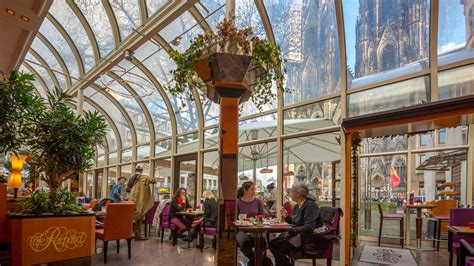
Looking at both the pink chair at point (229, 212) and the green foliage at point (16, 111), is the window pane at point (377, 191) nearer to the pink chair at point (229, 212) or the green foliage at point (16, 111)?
the pink chair at point (229, 212)

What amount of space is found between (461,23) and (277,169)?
4.00 metres

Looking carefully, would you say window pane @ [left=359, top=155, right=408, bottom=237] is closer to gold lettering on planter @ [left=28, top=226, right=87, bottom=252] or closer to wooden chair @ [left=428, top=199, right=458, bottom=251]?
wooden chair @ [left=428, top=199, right=458, bottom=251]

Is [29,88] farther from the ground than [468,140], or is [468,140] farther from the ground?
[29,88]

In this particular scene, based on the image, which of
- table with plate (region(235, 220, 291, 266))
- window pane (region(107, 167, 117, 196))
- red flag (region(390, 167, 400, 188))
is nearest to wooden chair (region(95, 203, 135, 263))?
table with plate (region(235, 220, 291, 266))

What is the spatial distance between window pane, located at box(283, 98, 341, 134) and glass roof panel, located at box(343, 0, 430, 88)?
0.55 m

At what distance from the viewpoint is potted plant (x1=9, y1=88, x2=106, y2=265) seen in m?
4.05

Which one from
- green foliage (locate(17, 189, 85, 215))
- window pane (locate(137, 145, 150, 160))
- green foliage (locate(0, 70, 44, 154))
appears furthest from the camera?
window pane (locate(137, 145, 150, 160))

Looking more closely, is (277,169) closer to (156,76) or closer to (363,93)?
(363,93)

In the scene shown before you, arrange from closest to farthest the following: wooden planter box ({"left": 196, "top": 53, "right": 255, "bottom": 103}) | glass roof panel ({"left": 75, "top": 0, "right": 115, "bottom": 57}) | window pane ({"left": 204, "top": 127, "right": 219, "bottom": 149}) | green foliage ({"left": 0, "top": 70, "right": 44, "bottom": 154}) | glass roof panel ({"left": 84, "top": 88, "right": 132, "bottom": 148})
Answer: wooden planter box ({"left": 196, "top": 53, "right": 255, "bottom": 103}) → green foliage ({"left": 0, "top": 70, "right": 44, "bottom": 154}) → glass roof panel ({"left": 75, "top": 0, "right": 115, "bottom": 57}) → window pane ({"left": 204, "top": 127, "right": 219, "bottom": 149}) → glass roof panel ({"left": 84, "top": 88, "right": 132, "bottom": 148})

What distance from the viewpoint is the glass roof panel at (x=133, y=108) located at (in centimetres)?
1177

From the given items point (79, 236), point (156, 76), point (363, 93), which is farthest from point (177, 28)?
point (79, 236)

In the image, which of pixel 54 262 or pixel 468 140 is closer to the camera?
pixel 54 262

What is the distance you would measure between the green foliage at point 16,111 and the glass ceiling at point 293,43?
2.08 metres

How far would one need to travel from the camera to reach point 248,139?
8492mm
